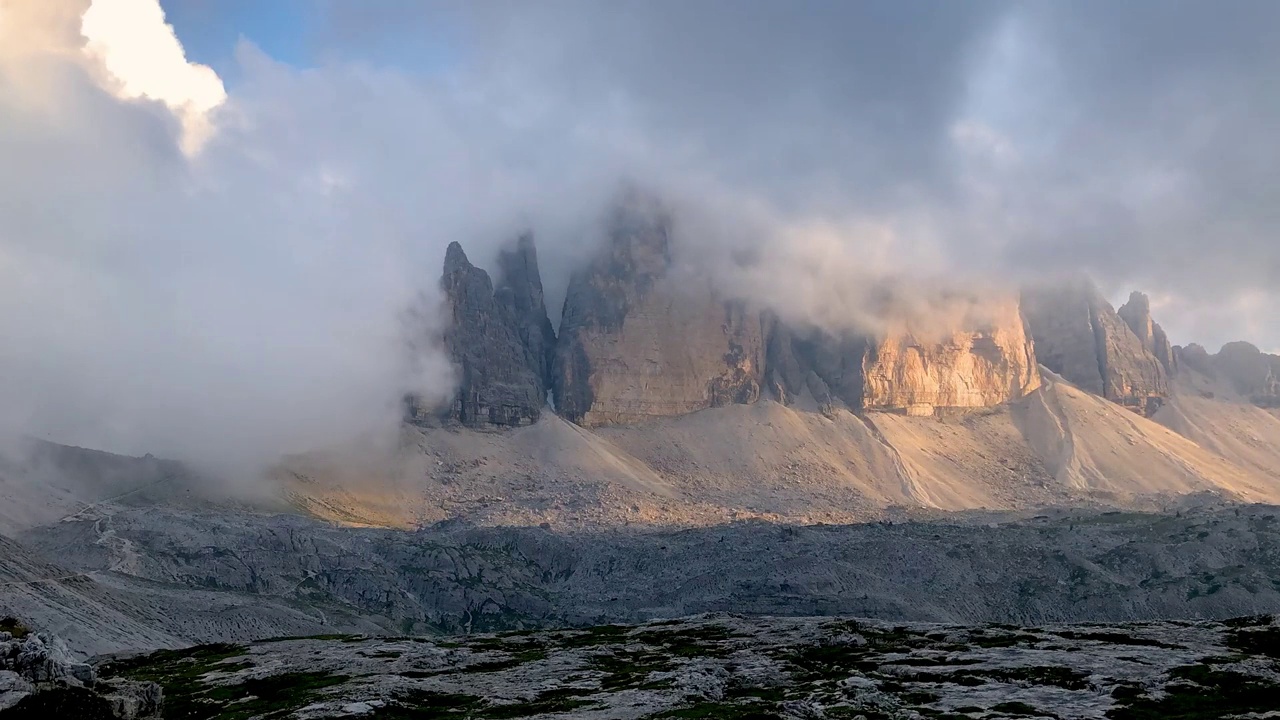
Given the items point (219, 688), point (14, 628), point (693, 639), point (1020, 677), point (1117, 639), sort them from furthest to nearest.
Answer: point (693, 639) < point (1117, 639) < point (219, 688) < point (14, 628) < point (1020, 677)

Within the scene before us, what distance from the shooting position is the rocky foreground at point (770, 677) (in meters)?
44.8

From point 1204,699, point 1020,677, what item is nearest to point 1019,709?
point 1204,699

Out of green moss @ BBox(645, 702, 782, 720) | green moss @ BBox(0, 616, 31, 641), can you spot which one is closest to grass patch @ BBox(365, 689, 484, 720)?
green moss @ BBox(645, 702, 782, 720)

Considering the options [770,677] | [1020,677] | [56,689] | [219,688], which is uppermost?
[56,689]

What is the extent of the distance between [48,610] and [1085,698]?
145420 mm

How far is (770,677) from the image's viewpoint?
6084 centimetres

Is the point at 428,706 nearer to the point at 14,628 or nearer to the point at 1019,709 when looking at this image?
the point at 14,628

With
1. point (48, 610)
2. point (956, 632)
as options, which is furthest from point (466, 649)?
point (48, 610)

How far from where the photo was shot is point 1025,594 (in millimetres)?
191750

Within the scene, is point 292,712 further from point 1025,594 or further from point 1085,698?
point 1025,594

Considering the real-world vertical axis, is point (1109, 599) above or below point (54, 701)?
below

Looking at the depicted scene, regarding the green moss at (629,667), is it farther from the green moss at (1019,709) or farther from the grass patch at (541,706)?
the green moss at (1019,709)

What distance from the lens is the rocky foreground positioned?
44.8m

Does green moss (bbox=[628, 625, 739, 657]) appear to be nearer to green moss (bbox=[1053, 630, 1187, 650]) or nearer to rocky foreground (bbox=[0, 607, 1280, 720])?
rocky foreground (bbox=[0, 607, 1280, 720])
